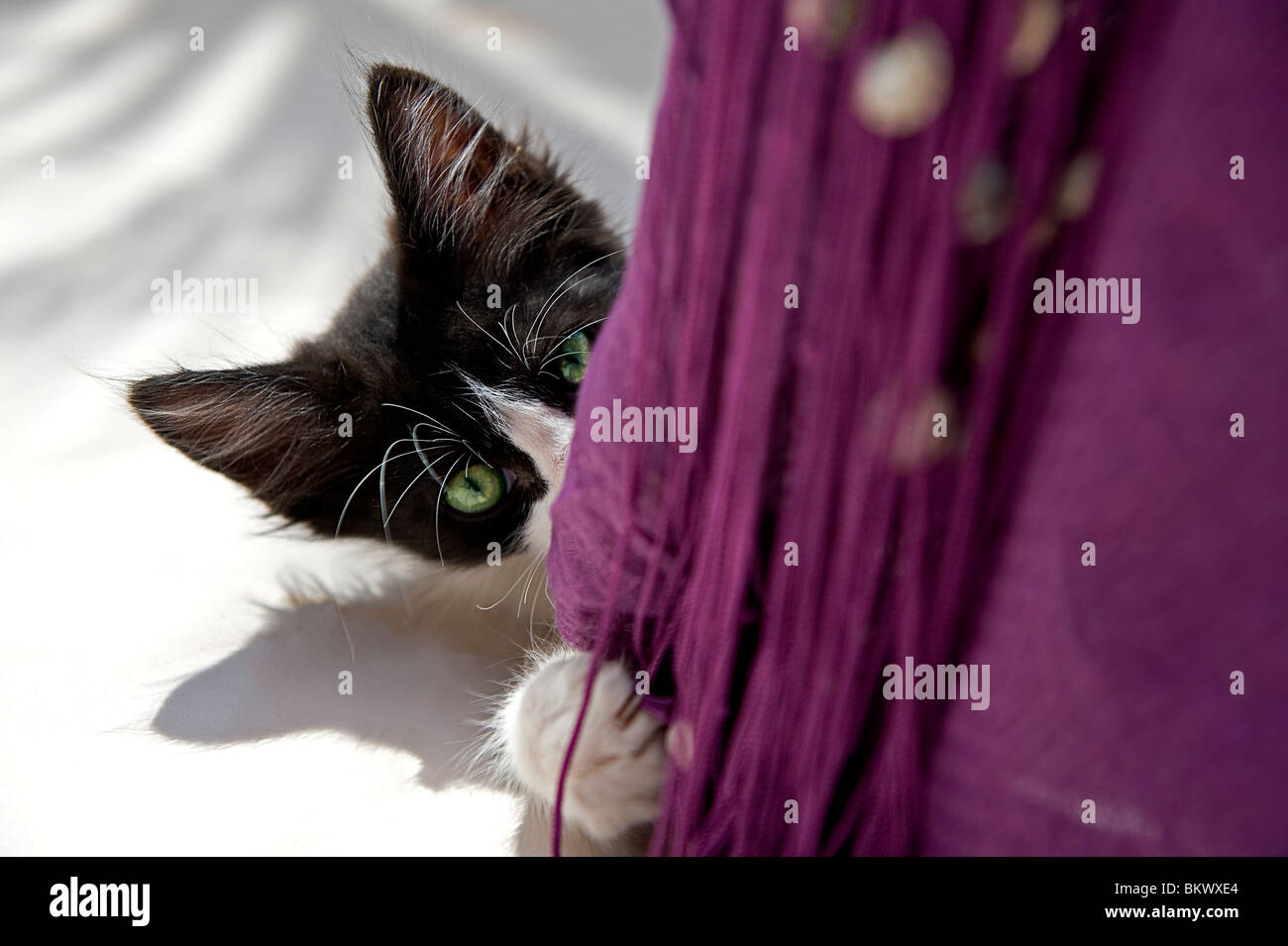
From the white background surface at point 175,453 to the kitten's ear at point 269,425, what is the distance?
134 mm

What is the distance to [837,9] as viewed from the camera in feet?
1.25

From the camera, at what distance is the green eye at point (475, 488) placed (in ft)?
3.15

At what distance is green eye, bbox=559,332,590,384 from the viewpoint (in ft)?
A: 3.10

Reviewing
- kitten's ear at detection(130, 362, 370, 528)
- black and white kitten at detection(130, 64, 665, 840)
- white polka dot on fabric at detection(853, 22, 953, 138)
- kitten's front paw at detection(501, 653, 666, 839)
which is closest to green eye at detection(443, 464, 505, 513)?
black and white kitten at detection(130, 64, 665, 840)

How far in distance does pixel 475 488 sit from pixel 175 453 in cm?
46

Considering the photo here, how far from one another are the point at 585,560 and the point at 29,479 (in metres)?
0.90

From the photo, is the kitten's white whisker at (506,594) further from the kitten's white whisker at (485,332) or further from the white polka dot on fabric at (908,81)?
the white polka dot on fabric at (908,81)

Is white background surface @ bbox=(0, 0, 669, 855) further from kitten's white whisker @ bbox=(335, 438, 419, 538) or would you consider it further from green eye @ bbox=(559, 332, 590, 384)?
green eye @ bbox=(559, 332, 590, 384)

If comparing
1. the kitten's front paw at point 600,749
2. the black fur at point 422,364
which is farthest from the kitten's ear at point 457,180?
the kitten's front paw at point 600,749

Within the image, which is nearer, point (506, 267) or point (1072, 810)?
point (1072, 810)

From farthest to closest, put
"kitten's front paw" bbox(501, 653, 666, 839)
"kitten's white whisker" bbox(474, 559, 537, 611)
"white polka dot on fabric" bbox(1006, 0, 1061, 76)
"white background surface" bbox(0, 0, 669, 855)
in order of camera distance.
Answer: "kitten's white whisker" bbox(474, 559, 537, 611) → "white background surface" bbox(0, 0, 669, 855) → "kitten's front paw" bbox(501, 653, 666, 839) → "white polka dot on fabric" bbox(1006, 0, 1061, 76)

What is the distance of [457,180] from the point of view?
975 millimetres
